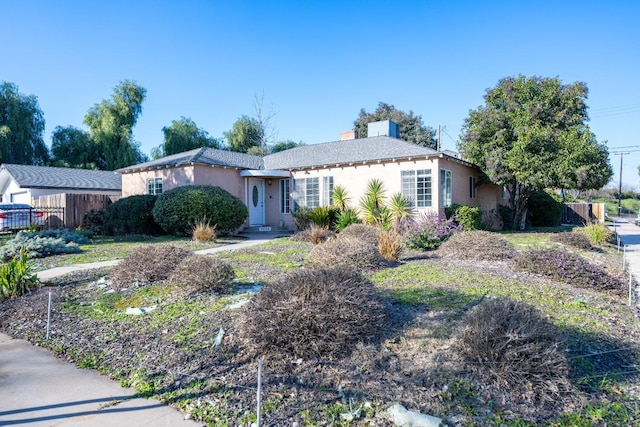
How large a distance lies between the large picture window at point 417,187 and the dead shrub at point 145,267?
10618mm

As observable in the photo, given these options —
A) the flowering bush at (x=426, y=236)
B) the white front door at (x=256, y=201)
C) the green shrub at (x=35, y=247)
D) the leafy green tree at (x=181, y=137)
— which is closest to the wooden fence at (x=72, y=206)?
the green shrub at (x=35, y=247)

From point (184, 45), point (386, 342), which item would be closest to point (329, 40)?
point (184, 45)

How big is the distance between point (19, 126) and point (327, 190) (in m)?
28.0

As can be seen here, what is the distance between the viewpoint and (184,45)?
12672 millimetres

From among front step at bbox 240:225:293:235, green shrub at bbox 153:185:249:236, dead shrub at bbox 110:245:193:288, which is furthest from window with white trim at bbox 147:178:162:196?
dead shrub at bbox 110:245:193:288

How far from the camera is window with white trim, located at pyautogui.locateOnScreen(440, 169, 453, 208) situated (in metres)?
14.9

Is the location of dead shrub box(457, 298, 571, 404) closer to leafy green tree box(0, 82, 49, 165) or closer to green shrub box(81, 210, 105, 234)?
green shrub box(81, 210, 105, 234)

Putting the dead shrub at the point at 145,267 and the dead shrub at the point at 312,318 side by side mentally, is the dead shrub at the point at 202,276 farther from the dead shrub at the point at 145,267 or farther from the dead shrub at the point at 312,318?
the dead shrub at the point at 312,318

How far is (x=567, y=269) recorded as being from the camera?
6.62 metres

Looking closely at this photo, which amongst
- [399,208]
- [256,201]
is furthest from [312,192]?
[399,208]

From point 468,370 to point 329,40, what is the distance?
1285cm

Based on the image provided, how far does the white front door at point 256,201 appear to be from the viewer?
18.2 metres

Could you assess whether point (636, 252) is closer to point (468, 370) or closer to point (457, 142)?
point (457, 142)

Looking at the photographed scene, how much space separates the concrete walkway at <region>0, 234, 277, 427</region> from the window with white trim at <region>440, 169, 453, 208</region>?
530 inches
